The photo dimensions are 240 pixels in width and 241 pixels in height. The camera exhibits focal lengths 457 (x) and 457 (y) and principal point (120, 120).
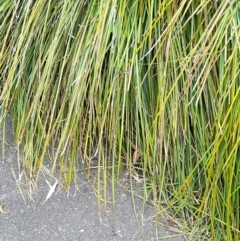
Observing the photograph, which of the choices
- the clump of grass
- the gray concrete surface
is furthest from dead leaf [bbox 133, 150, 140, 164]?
the gray concrete surface

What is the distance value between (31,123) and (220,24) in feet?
2.25

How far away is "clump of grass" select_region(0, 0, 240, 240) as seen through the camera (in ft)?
4.57

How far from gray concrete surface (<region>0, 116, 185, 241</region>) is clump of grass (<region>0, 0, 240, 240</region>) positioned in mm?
58

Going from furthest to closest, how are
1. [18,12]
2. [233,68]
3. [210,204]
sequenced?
[18,12]
[210,204]
[233,68]

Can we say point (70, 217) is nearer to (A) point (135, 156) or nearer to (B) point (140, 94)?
(A) point (135, 156)

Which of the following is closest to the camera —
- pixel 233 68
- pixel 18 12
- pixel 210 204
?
pixel 233 68

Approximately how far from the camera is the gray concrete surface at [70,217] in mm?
1490

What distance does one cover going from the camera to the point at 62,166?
5.00 ft

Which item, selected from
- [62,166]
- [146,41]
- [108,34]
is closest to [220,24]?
[146,41]

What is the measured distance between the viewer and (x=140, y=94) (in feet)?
4.77

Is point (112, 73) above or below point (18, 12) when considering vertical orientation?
below

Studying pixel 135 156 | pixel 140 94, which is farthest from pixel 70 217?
pixel 140 94

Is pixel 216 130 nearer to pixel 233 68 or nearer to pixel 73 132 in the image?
pixel 233 68

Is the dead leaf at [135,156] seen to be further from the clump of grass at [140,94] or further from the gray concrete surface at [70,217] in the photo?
the gray concrete surface at [70,217]
